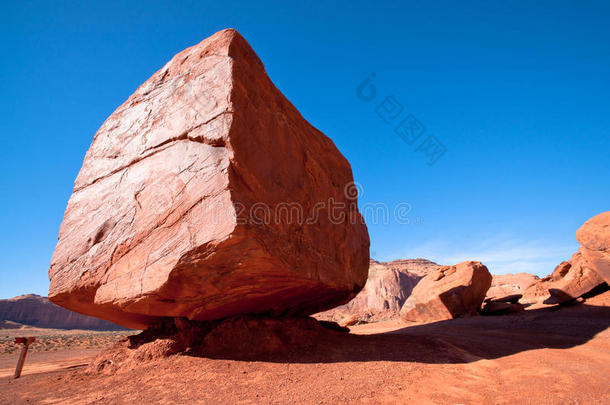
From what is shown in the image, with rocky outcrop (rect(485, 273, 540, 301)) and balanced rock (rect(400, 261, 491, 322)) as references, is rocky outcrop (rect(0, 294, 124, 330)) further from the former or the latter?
rocky outcrop (rect(485, 273, 540, 301))

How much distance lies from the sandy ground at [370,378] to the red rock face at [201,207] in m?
1.08

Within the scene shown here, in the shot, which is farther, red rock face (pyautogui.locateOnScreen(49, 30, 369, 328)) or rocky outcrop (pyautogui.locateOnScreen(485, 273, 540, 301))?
rocky outcrop (pyautogui.locateOnScreen(485, 273, 540, 301))

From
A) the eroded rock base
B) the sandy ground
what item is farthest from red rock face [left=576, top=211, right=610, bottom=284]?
the eroded rock base

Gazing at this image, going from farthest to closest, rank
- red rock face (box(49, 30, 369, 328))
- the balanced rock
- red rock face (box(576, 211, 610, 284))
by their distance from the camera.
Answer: the balanced rock, red rock face (box(576, 211, 610, 284)), red rock face (box(49, 30, 369, 328))

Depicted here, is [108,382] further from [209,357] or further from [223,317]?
[223,317]

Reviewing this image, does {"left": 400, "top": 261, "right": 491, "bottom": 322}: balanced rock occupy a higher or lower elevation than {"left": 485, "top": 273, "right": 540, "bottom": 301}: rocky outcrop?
higher

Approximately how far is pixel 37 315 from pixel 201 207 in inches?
2699

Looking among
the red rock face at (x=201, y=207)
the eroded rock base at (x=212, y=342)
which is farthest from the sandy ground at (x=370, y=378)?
the red rock face at (x=201, y=207)

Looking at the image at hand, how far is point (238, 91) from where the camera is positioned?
17.5 feet

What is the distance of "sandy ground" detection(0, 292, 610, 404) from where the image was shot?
13.2 feet

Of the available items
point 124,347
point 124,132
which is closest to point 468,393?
point 124,347

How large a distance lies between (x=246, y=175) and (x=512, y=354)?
582cm

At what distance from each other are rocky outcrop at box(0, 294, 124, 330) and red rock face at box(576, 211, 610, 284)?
225 feet

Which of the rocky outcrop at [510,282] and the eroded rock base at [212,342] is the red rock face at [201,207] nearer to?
the eroded rock base at [212,342]
